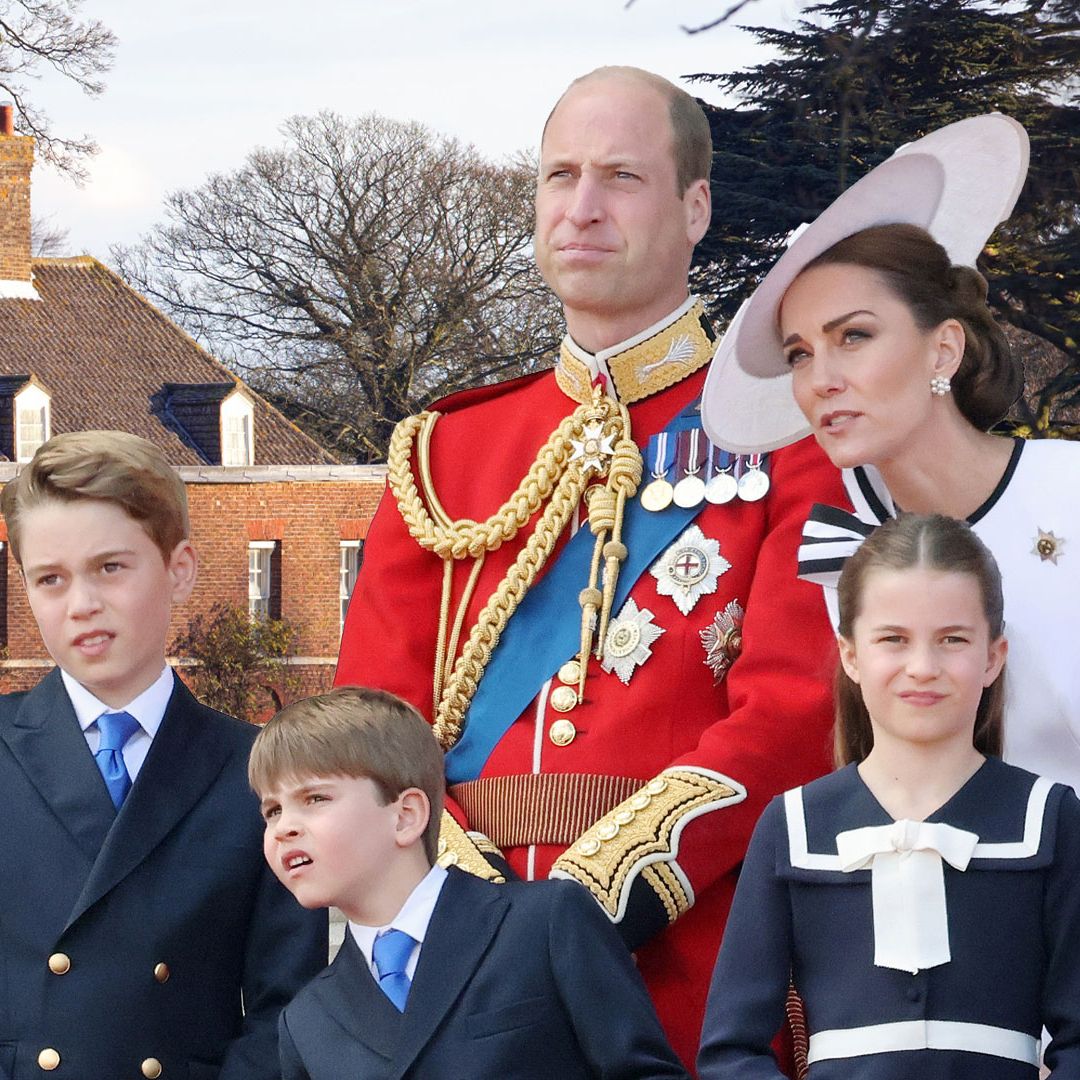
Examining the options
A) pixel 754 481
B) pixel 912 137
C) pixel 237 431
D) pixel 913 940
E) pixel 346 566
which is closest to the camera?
pixel 913 940

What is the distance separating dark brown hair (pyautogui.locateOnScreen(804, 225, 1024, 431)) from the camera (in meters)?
3.31

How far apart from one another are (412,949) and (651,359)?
1.33 metres

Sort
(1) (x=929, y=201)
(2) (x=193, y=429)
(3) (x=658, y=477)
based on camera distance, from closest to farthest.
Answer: (1) (x=929, y=201), (3) (x=658, y=477), (2) (x=193, y=429)

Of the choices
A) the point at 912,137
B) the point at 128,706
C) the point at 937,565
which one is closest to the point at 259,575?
the point at 912,137

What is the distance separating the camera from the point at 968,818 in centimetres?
285

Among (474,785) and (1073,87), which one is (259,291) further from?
(474,785)

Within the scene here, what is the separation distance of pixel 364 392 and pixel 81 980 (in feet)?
114

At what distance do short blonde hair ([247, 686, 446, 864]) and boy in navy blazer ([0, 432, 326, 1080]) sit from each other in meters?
0.40

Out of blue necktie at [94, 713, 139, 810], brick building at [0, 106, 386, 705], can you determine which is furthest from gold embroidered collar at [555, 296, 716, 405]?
brick building at [0, 106, 386, 705]

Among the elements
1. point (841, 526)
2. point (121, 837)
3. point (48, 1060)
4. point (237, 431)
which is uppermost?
point (237, 431)

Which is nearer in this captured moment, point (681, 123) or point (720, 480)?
point (720, 480)

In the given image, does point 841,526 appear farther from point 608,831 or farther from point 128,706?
point 128,706

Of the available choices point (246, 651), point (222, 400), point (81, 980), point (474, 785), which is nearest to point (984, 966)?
point (474, 785)

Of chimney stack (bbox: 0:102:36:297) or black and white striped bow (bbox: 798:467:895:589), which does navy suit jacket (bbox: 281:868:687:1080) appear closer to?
black and white striped bow (bbox: 798:467:895:589)
